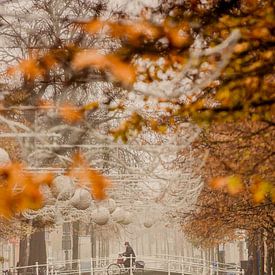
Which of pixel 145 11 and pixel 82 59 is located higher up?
pixel 145 11

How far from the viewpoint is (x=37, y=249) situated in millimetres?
26297

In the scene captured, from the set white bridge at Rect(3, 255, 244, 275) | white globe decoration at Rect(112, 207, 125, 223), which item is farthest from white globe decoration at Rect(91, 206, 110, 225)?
white bridge at Rect(3, 255, 244, 275)

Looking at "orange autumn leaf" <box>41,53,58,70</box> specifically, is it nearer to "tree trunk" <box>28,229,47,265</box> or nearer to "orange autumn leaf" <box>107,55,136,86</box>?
"orange autumn leaf" <box>107,55,136,86</box>

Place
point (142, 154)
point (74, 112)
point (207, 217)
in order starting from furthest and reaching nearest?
point (142, 154) → point (207, 217) → point (74, 112)

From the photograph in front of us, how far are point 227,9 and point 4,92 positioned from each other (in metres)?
3.68

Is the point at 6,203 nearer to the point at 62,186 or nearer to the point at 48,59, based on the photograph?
the point at 48,59

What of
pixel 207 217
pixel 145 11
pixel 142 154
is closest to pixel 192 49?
pixel 145 11

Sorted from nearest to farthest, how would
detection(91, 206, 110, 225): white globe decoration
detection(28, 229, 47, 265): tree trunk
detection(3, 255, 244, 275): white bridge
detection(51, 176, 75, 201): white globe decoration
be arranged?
1. detection(51, 176, 75, 201): white globe decoration
2. detection(91, 206, 110, 225): white globe decoration
3. detection(3, 255, 244, 275): white bridge
4. detection(28, 229, 47, 265): tree trunk

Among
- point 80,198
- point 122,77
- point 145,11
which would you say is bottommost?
point 80,198

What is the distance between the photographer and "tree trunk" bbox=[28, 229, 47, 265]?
25984 mm

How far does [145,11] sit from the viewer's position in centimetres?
690

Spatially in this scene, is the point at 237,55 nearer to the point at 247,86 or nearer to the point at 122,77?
the point at 247,86

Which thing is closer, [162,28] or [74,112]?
[162,28]

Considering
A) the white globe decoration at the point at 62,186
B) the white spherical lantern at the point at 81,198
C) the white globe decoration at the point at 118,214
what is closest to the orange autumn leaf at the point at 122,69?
the white globe decoration at the point at 62,186
